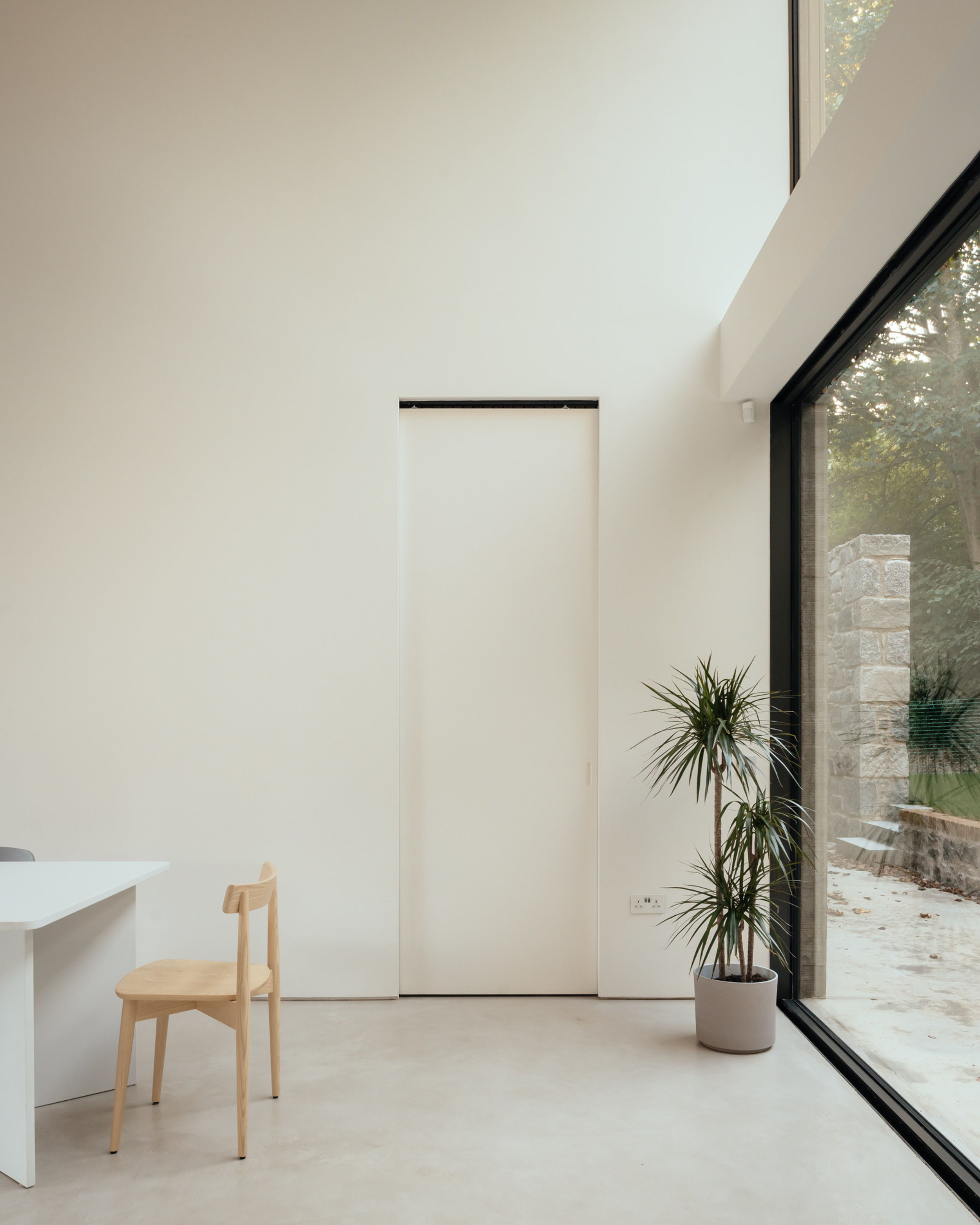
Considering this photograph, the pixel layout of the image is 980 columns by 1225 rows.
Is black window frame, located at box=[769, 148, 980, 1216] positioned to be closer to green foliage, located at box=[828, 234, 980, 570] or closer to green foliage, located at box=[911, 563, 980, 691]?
green foliage, located at box=[828, 234, 980, 570]

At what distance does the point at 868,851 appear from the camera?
9.73ft

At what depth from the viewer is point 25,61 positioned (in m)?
3.96

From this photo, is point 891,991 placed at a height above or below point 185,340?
below

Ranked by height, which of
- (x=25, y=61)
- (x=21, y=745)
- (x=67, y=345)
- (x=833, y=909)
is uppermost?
(x=25, y=61)

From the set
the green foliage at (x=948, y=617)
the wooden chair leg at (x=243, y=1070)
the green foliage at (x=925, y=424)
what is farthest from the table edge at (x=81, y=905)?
the green foliage at (x=925, y=424)

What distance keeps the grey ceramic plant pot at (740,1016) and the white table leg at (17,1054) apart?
218cm

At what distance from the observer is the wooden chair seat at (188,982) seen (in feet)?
8.09

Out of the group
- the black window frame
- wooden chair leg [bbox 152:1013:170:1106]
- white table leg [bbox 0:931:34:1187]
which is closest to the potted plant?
the black window frame

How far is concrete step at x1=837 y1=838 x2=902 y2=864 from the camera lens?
2.79 m

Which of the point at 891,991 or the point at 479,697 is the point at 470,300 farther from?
the point at 891,991

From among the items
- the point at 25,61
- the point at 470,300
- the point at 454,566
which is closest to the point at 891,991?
the point at 454,566

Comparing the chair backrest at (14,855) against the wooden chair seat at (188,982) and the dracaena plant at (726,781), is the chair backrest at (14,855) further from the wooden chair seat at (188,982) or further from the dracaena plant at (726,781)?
the dracaena plant at (726,781)

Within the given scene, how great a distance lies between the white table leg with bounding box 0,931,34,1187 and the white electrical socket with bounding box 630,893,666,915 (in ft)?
7.56

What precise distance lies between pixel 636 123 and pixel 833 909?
335cm
